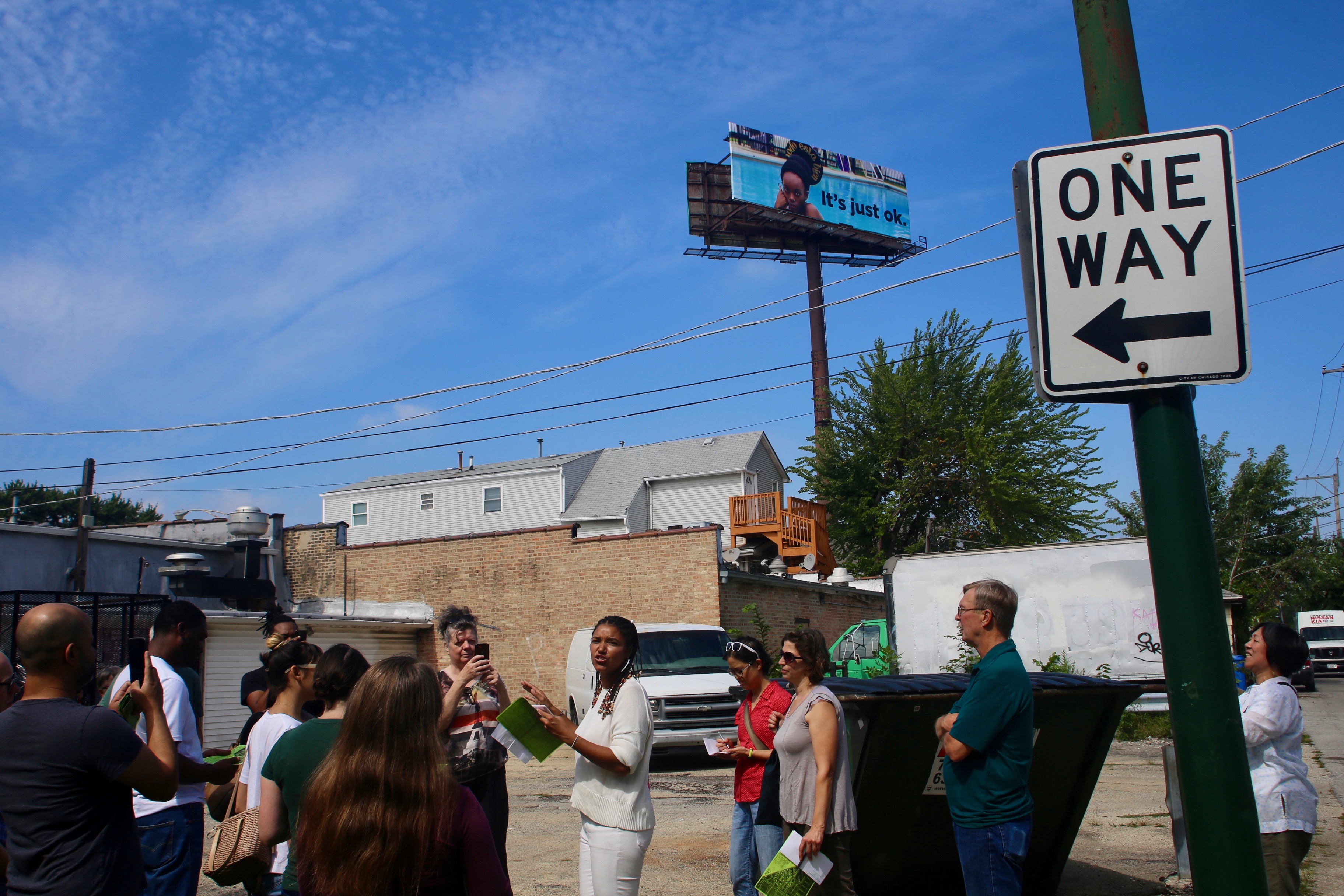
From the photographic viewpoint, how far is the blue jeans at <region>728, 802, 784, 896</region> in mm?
5238

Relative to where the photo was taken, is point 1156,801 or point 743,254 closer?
point 1156,801

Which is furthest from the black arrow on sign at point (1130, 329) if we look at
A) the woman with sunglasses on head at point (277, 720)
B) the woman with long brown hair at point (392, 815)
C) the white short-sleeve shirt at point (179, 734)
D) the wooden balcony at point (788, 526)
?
the wooden balcony at point (788, 526)

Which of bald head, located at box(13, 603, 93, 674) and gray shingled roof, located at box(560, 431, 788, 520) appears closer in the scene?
bald head, located at box(13, 603, 93, 674)

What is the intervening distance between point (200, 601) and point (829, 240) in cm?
3267

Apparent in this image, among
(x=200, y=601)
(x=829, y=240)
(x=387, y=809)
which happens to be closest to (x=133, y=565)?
(x=200, y=601)

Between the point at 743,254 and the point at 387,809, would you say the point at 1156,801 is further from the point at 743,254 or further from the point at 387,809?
the point at 743,254

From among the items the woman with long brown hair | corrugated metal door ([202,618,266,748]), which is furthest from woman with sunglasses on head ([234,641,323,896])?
corrugated metal door ([202,618,266,748])

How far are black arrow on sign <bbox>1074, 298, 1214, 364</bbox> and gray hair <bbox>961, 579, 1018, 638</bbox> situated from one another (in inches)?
62.9

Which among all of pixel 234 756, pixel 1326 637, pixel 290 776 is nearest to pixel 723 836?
pixel 234 756

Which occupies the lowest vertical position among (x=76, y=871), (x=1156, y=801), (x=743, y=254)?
(x=1156, y=801)

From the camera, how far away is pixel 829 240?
1768 inches

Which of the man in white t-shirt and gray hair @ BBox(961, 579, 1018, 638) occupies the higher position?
gray hair @ BBox(961, 579, 1018, 638)

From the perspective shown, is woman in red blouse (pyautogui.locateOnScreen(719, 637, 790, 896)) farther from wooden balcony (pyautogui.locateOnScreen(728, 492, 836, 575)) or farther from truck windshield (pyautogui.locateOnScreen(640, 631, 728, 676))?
wooden balcony (pyautogui.locateOnScreen(728, 492, 836, 575))

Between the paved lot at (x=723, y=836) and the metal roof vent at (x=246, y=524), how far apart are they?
1214 cm
